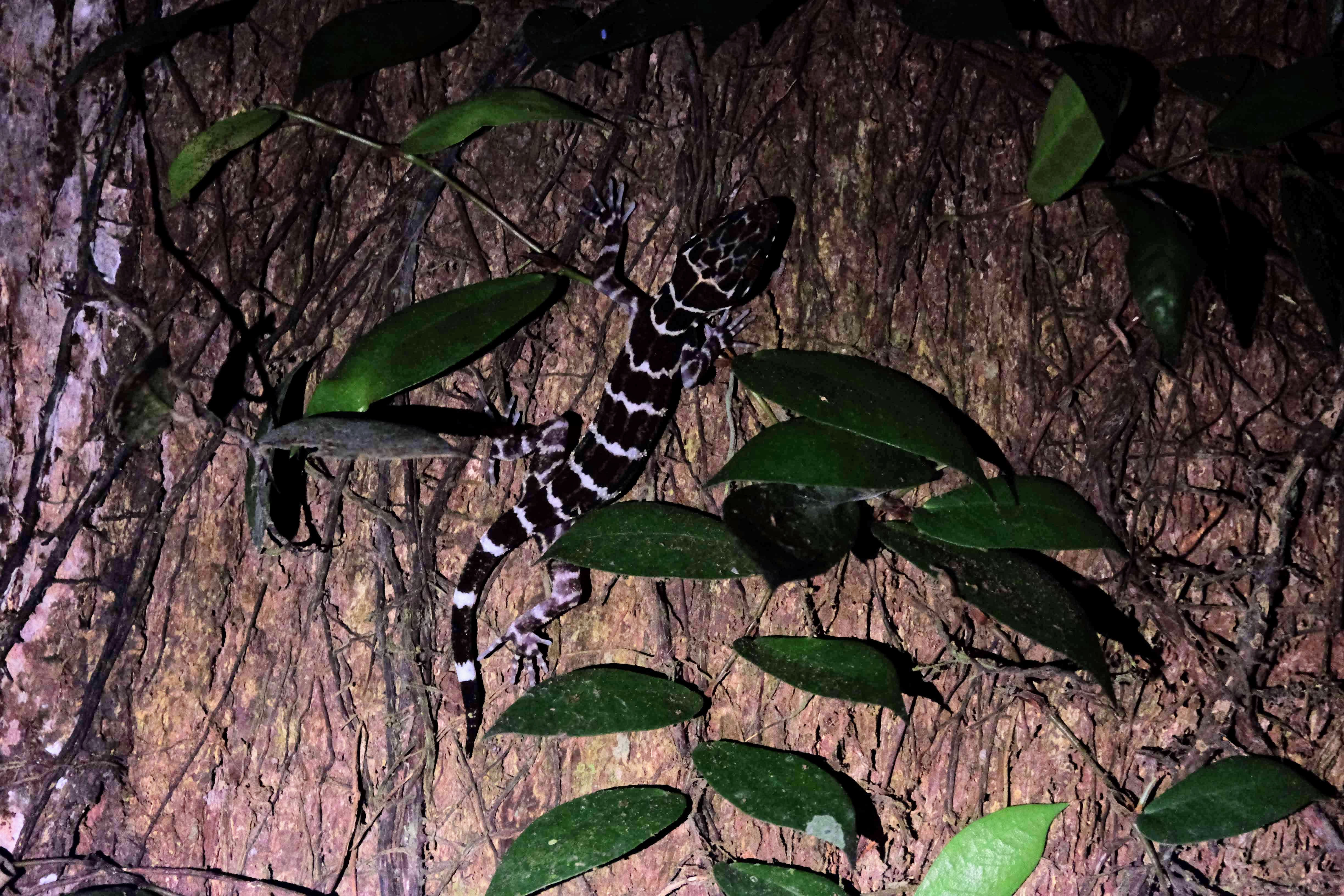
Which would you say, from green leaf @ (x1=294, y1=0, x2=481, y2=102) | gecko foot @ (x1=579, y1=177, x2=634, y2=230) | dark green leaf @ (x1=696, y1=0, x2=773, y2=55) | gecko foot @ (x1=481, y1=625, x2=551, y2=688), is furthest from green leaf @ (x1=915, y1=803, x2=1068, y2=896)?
green leaf @ (x1=294, y1=0, x2=481, y2=102)

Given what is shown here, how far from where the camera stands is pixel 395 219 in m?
1.72

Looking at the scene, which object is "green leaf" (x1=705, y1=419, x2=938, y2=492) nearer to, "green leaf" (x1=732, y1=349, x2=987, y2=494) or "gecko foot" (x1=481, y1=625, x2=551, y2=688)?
"green leaf" (x1=732, y1=349, x2=987, y2=494)

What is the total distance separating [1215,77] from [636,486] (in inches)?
47.5

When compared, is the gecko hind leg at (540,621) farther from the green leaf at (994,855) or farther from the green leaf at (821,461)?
the green leaf at (994,855)

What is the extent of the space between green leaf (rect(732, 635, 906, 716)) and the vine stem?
2.36 feet

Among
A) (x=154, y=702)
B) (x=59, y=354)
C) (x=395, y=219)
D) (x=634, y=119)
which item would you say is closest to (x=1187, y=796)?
(x=634, y=119)

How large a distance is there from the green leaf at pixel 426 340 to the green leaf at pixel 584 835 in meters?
0.76

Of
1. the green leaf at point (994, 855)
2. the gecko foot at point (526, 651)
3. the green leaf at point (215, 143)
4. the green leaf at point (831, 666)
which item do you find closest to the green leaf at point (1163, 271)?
the green leaf at point (831, 666)

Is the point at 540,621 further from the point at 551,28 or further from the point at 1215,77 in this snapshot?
the point at 1215,77

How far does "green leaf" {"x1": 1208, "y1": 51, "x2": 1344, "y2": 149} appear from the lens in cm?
138

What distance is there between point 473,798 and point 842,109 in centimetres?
143

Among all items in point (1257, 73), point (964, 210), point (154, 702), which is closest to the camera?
point (1257, 73)

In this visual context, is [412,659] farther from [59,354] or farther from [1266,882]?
[1266,882]

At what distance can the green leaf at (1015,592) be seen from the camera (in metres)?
1.32
